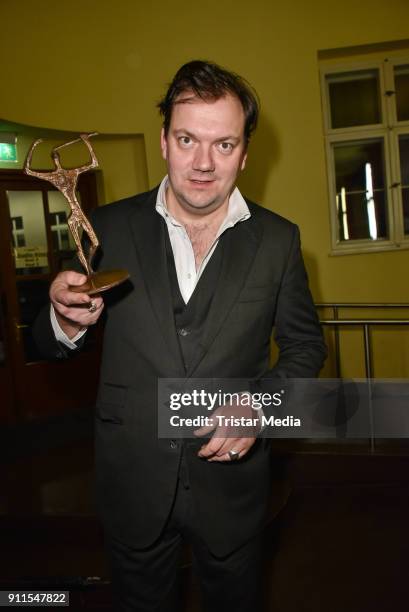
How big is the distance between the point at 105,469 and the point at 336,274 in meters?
3.28

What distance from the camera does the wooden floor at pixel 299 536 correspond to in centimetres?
226

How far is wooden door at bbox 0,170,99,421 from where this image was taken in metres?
4.20

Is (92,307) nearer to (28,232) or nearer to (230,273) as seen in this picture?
(230,273)

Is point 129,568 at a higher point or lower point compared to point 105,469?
lower

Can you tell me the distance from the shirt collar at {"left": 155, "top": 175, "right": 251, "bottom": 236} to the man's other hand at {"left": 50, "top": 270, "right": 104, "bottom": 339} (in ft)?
1.11

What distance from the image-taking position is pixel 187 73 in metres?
1.24

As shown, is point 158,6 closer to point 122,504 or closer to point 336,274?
point 336,274

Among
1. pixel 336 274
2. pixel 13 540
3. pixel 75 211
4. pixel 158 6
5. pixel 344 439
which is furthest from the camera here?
pixel 336 274

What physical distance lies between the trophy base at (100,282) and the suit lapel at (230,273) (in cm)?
29

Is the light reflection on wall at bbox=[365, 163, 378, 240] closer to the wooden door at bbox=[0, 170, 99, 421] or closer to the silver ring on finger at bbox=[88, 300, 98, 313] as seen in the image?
the wooden door at bbox=[0, 170, 99, 421]

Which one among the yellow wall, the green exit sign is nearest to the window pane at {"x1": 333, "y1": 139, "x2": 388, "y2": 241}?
the yellow wall

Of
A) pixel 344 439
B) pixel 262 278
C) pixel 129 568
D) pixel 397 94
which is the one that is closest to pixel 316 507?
pixel 344 439

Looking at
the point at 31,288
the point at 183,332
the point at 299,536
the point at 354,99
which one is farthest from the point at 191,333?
the point at 354,99

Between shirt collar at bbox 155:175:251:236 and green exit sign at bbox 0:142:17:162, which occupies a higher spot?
green exit sign at bbox 0:142:17:162
